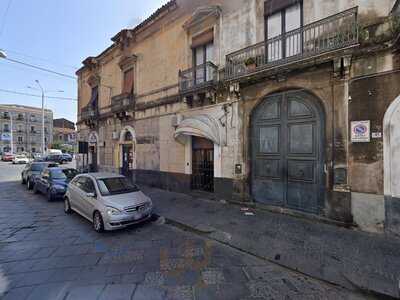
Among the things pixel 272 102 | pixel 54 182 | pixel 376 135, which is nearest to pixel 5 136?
pixel 54 182

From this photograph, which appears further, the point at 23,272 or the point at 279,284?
the point at 23,272

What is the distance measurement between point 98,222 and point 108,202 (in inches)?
24.1

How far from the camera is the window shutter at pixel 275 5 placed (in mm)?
6602

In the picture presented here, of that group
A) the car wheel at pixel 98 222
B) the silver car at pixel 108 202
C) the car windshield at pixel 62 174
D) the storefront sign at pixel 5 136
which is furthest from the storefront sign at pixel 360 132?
the storefront sign at pixel 5 136

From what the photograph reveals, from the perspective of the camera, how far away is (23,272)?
3.68 m

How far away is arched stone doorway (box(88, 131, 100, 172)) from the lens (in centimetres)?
1606

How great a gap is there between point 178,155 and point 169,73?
4.12 metres

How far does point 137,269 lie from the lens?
3.75m

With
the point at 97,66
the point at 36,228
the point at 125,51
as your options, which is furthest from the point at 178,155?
the point at 97,66

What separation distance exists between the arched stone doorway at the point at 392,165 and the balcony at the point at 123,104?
1124 cm

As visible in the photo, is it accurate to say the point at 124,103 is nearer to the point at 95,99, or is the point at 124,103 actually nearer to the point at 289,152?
the point at 95,99

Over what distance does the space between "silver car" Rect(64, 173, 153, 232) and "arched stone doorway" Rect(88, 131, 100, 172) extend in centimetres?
987

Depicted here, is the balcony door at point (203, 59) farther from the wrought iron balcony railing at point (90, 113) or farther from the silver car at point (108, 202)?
the wrought iron balcony railing at point (90, 113)

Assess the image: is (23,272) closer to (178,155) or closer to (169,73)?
(178,155)
